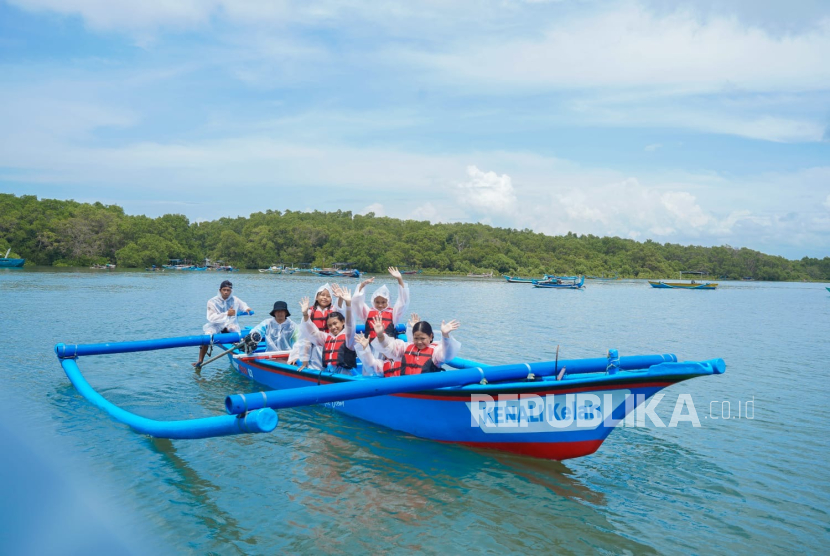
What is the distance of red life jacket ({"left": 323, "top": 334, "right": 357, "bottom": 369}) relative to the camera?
8812 millimetres

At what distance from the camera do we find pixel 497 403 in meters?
6.51

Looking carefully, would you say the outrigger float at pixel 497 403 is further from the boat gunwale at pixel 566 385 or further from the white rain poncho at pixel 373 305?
the white rain poncho at pixel 373 305

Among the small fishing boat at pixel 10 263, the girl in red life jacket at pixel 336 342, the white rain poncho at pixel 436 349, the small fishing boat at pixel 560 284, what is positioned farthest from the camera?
the small fishing boat at pixel 10 263

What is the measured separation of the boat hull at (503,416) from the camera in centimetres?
605

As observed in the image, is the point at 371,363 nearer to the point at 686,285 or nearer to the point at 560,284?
the point at 560,284

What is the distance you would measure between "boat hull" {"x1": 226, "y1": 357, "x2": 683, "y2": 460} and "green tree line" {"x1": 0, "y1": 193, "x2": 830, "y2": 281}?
86.6 metres

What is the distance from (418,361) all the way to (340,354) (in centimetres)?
176

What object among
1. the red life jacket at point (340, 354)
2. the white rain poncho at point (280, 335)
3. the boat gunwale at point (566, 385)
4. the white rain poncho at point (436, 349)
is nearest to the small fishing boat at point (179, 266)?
the white rain poncho at point (280, 335)

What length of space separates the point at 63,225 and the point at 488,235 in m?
80.2

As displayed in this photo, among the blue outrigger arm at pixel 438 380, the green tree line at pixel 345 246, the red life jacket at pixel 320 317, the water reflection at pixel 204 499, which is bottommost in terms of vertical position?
the water reflection at pixel 204 499

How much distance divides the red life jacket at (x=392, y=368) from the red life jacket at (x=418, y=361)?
0.14m

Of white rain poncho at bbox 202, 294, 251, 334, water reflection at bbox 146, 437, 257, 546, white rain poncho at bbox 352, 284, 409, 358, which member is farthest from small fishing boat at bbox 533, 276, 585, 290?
water reflection at bbox 146, 437, 257, 546

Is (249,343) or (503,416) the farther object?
(249,343)

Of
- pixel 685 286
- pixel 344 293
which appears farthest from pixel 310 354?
pixel 685 286
